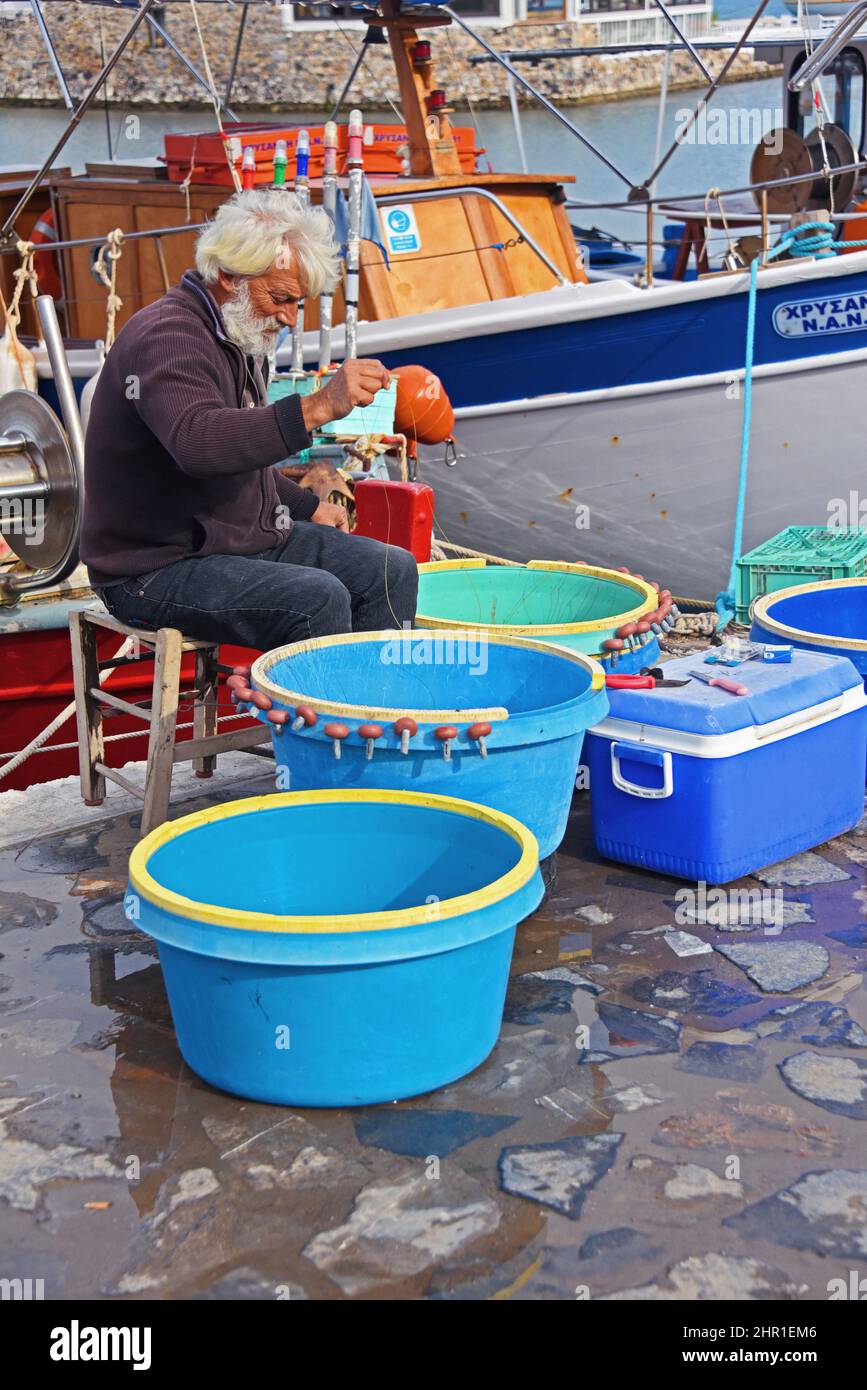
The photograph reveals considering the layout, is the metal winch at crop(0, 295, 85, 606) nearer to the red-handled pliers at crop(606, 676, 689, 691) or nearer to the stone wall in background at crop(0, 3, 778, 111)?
the red-handled pliers at crop(606, 676, 689, 691)

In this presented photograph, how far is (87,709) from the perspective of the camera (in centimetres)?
424

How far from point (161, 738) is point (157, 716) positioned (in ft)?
0.20

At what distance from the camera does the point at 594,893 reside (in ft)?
11.6

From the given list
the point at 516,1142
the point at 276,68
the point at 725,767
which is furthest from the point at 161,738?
the point at 276,68

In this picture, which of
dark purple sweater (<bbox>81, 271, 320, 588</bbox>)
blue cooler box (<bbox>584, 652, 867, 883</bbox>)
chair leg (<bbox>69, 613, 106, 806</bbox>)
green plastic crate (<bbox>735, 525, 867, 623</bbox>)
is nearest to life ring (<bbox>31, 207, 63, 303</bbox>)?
green plastic crate (<bbox>735, 525, 867, 623</bbox>)

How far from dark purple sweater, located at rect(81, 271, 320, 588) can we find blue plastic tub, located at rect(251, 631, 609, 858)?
45 centimetres

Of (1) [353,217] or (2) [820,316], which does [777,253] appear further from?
(1) [353,217]

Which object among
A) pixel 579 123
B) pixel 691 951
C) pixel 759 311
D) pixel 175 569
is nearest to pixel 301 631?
pixel 175 569

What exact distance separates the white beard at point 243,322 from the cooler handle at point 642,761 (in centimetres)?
129

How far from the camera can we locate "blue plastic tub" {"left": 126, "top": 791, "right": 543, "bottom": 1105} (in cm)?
241

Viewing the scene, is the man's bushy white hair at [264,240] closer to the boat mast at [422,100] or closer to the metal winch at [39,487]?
the metal winch at [39,487]

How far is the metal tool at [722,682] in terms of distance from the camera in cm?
354

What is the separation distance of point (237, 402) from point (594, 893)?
4.79 ft

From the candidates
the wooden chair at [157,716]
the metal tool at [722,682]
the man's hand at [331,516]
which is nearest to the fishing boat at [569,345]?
the man's hand at [331,516]
